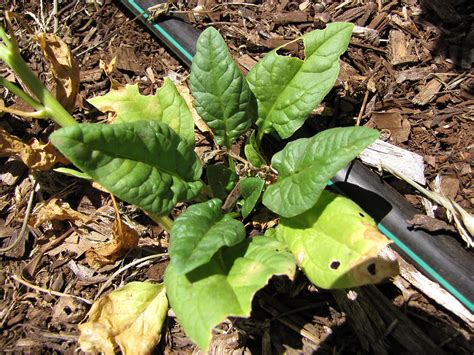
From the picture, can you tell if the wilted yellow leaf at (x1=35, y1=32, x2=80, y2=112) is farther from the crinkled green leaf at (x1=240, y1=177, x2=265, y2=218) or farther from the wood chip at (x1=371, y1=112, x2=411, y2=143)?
the wood chip at (x1=371, y1=112, x2=411, y2=143)

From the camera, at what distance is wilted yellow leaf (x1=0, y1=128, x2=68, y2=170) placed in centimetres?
203

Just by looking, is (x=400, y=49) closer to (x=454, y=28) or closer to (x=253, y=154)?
(x=454, y=28)

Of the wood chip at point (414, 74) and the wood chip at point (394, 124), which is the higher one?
the wood chip at point (414, 74)

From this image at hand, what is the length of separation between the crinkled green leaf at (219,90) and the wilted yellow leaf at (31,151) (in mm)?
737

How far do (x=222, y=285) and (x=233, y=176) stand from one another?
0.57 metres

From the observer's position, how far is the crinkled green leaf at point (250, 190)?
1740 mm

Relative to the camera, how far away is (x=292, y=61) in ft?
5.82

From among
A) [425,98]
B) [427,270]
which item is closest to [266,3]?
[425,98]

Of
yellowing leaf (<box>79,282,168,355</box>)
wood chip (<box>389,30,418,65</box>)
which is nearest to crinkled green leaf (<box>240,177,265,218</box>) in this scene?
yellowing leaf (<box>79,282,168,355</box>)

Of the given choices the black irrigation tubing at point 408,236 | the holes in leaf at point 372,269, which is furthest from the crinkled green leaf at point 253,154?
the holes in leaf at point 372,269

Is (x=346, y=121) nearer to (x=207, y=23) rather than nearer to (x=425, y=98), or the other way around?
(x=425, y=98)

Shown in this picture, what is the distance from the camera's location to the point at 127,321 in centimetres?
172

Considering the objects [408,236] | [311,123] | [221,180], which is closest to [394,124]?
[311,123]

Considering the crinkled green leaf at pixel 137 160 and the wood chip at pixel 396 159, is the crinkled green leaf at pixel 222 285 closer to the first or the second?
the crinkled green leaf at pixel 137 160
